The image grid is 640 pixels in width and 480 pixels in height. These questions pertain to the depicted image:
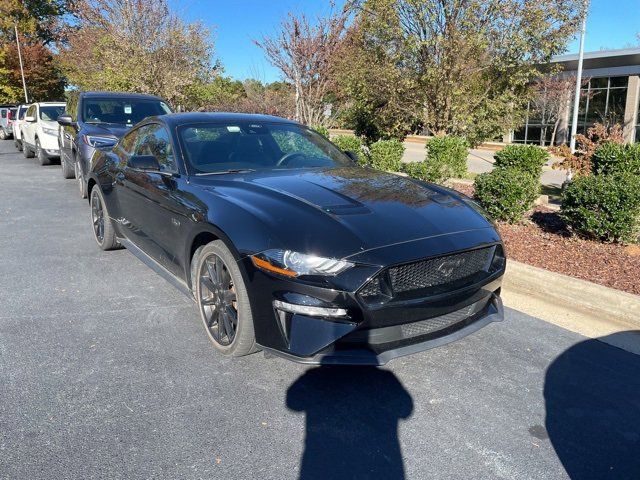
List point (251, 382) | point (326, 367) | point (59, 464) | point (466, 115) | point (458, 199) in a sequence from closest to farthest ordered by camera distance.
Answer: point (59, 464) < point (251, 382) < point (326, 367) < point (458, 199) < point (466, 115)

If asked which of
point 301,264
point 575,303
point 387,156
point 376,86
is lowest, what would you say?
point 575,303

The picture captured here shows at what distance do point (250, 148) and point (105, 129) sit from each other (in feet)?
18.1

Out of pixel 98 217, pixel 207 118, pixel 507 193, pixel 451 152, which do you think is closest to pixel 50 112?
pixel 98 217

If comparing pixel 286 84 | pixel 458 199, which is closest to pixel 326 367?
pixel 458 199

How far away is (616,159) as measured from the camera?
7121 mm

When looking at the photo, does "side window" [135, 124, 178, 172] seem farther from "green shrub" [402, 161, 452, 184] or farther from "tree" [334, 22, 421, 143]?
"tree" [334, 22, 421, 143]

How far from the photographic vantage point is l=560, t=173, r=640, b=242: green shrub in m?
5.20

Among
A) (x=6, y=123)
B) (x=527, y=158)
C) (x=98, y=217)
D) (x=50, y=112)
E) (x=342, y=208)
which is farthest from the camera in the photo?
(x=6, y=123)

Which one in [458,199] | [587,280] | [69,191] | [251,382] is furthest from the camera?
[69,191]

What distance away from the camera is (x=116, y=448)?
262 cm

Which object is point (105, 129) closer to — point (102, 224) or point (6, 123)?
point (102, 224)

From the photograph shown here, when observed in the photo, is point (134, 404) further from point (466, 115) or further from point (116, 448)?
point (466, 115)

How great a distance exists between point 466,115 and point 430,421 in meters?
10.0

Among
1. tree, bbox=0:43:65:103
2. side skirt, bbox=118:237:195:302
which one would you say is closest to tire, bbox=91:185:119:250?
side skirt, bbox=118:237:195:302
